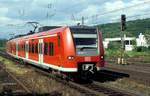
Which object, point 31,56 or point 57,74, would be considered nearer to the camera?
point 57,74

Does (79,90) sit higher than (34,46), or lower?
lower

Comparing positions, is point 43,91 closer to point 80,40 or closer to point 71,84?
point 71,84

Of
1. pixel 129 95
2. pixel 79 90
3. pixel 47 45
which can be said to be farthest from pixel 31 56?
pixel 129 95

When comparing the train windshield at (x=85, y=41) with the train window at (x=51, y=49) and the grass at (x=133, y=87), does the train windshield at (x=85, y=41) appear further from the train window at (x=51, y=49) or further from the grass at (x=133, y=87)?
the train window at (x=51, y=49)

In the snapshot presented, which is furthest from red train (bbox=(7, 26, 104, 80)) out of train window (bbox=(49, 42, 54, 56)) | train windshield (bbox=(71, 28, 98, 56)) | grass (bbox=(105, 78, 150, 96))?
grass (bbox=(105, 78, 150, 96))

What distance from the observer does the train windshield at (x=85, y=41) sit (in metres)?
19.9

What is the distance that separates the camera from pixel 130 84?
1956cm

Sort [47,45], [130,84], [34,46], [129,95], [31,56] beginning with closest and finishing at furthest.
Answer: [129,95], [130,84], [47,45], [34,46], [31,56]

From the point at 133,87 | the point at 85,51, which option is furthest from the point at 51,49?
the point at 133,87

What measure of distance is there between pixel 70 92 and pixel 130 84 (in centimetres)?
443

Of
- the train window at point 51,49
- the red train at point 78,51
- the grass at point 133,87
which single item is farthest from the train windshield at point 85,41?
the train window at point 51,49

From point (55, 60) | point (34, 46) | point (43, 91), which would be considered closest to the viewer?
point (43, 91)

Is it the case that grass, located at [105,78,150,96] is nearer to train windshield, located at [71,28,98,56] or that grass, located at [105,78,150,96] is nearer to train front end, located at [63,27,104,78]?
train front end, located at [63,27,104,78]

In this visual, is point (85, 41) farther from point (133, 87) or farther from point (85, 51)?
point (133, 87)
